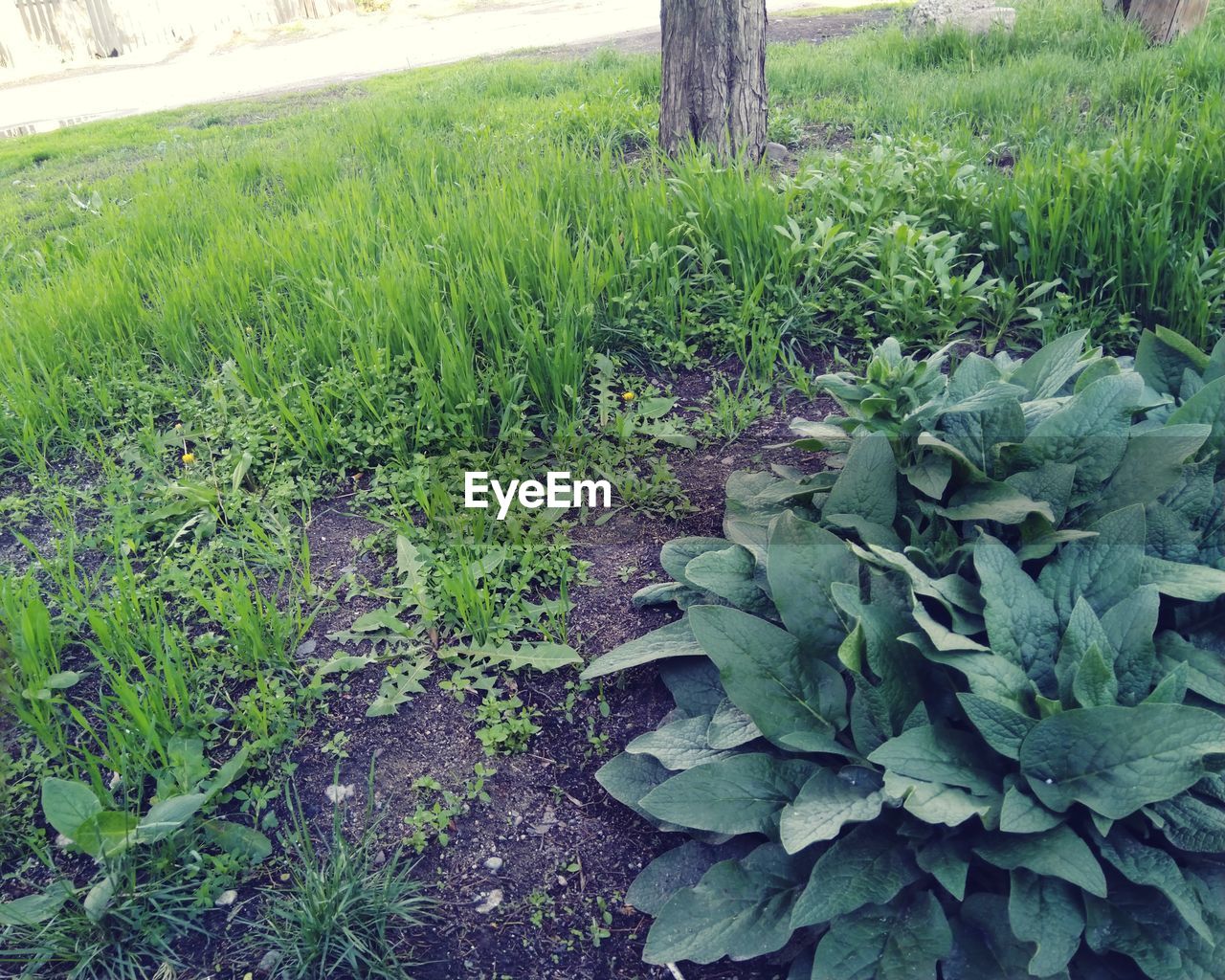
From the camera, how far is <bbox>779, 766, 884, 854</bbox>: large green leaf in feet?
5.22

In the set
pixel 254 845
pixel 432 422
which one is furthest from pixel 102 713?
pixel 432 422

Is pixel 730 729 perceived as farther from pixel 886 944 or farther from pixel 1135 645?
pixel 1135 645

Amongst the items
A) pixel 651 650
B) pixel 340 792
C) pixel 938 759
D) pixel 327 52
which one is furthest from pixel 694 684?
pixel 327 52

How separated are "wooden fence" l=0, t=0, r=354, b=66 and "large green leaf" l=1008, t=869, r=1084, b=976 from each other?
19.1 meters

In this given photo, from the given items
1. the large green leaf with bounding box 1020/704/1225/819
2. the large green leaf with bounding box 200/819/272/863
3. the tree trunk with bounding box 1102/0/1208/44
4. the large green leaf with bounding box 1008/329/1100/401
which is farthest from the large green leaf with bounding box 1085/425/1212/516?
the tree trunk with bounding box 1102/0/1208/44

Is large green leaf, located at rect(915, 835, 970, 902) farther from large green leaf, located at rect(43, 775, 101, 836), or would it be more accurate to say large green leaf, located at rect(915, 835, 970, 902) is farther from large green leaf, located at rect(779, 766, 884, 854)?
large green leaf, located at rect(43, 775, 101, 836)

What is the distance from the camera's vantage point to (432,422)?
2977 millimetres

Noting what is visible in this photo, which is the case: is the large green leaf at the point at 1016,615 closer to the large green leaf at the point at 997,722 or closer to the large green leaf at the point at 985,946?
the large green leaf at the point at 997,722

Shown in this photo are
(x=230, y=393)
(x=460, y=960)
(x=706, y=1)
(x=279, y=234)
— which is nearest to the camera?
(x=460, y=960)

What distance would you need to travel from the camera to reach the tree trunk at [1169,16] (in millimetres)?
6395

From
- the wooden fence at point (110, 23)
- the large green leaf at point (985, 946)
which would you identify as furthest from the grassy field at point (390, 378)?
the wooden fence at point (110, 23)

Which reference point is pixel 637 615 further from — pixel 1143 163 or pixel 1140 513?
pixel 1143 163

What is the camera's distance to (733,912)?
1.71m

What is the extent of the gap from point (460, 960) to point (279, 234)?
3.17 m
